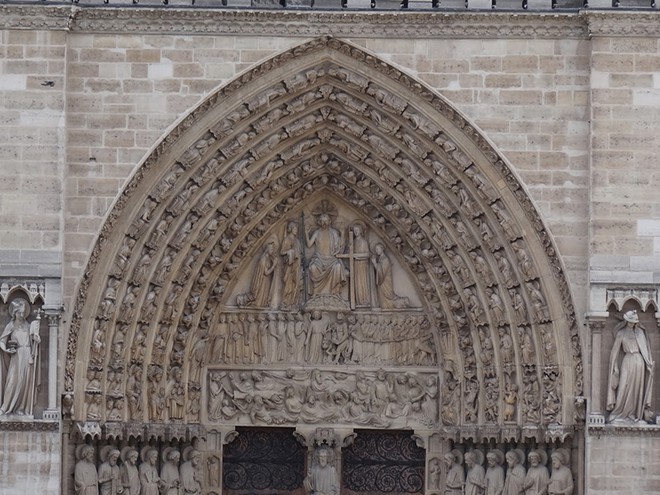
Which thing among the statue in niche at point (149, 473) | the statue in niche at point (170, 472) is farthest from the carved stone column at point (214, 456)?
the statue in niche at point (149, 473)

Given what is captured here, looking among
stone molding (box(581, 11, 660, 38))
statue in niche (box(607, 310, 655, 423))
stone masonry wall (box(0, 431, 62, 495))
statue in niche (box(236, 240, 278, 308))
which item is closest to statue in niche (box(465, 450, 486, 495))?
statue in niche (box(607, 310, 655, 423))

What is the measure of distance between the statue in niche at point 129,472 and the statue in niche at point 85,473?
33 centimetres

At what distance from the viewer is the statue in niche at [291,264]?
65.5ft

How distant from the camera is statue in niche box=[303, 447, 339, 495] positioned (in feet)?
65.2

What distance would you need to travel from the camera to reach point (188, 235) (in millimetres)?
19297

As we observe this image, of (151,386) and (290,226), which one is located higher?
(290,226)

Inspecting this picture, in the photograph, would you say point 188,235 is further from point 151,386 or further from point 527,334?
point 527,334

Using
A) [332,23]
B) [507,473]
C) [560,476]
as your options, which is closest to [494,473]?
[507,473]

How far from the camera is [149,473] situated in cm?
1945

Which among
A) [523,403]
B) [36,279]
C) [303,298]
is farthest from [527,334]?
[36,279]

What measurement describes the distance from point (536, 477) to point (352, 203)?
2.81m

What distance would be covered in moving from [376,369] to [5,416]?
3346 millimetres

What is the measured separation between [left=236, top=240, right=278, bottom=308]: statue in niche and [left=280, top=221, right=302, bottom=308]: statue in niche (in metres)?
0.10

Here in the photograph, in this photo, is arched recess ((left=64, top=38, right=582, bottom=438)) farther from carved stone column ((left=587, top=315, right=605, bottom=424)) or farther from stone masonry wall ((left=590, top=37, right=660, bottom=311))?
stone masonry wall ((left=590, top=37, right=660, bottom=311))
